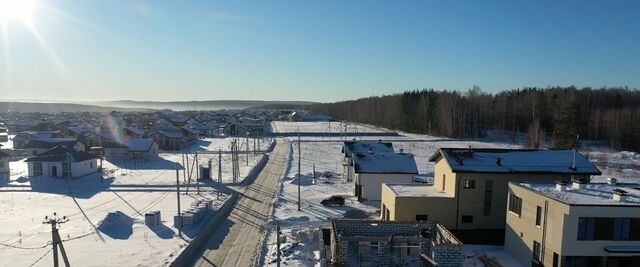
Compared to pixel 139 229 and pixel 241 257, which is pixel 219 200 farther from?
pixel 241 257

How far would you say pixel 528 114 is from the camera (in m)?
88.3

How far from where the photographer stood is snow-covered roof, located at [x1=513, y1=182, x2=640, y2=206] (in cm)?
1602

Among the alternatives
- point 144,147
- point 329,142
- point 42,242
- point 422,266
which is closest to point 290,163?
point 144,147

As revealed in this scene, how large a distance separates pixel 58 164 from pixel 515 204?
38727 mm

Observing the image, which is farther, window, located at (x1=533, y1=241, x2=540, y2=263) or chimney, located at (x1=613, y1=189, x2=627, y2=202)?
window, located at (x1=533, y1=241, x2=540, y2=263)

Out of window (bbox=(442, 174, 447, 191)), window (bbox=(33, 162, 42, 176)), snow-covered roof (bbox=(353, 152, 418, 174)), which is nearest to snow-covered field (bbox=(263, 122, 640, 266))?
snow-covered roof (bbox=(353, 152, 418, 174))

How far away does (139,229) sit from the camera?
76.9 ft

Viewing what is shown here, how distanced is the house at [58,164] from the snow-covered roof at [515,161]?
33.2m

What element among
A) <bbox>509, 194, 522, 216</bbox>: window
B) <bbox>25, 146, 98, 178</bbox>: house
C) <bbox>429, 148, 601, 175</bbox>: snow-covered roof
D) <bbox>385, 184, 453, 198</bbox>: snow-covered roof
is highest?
<bbox>429, 148, 601, 175</bbox>: snow-covered roof

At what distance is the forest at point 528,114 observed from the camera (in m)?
71.1

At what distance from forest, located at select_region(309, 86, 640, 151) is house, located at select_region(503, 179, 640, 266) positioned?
1873 inches

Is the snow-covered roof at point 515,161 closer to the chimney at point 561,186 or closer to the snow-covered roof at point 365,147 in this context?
the chimney at point 561,186

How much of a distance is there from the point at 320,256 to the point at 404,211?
16.9 ft

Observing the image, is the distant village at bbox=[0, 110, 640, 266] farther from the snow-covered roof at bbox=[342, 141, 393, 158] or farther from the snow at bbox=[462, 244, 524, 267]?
the snow-covered roof at bbox=[342, 141, 393, 158]
